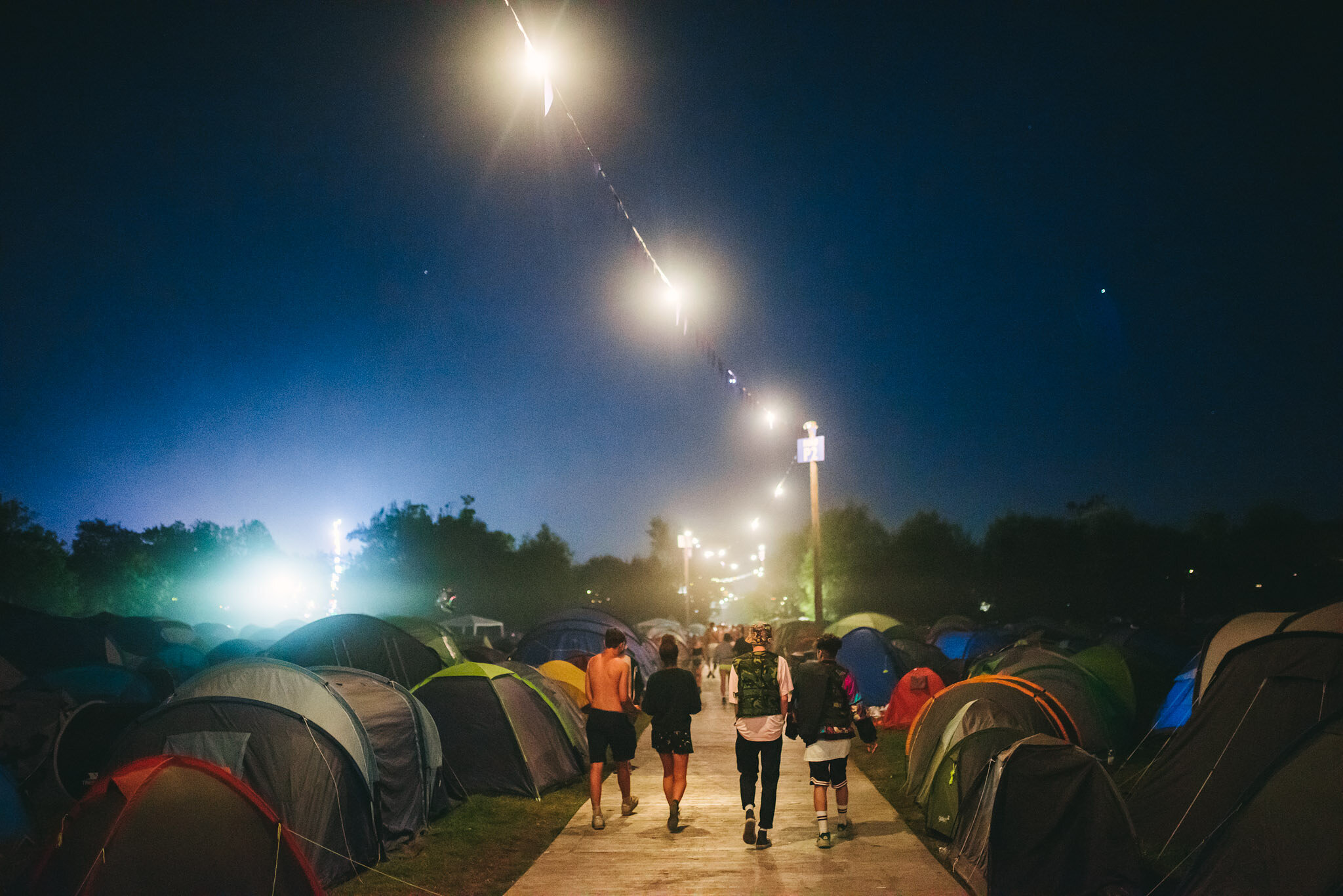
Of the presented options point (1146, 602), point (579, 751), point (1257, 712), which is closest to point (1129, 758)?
point (1257, 712)

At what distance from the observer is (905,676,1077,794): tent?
902 centimetres

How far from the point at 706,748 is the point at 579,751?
8.40 feet

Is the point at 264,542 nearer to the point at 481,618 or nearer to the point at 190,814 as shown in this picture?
the point at 481,618

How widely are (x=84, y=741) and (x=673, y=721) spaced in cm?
794

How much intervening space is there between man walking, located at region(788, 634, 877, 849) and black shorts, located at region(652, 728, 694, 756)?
1100 mm

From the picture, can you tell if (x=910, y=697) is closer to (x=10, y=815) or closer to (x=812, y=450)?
(x=812, y=450)

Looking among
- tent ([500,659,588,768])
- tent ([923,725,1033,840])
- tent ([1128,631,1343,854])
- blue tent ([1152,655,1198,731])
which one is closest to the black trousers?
tent ([923,725,1033,840])

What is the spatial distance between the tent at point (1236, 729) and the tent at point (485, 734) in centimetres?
649

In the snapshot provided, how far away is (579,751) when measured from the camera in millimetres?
12125

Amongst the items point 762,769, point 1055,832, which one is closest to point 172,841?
point 762,769

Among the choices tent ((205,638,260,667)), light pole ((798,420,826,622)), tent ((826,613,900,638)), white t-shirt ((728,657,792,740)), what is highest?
light pole ((798,420,826,622))

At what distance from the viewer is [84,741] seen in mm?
11141

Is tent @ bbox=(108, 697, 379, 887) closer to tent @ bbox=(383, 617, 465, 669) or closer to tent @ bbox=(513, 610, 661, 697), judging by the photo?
tent @ bbox=(383, 617, 465, 669)

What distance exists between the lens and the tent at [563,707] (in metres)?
12.0
